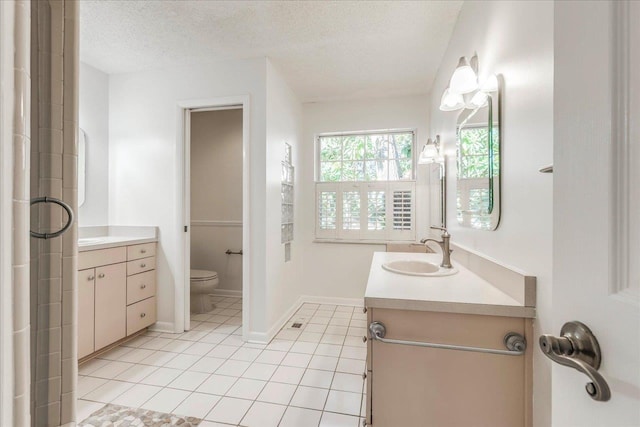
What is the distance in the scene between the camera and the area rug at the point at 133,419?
155cm

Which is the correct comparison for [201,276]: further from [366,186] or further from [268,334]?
[366,186]

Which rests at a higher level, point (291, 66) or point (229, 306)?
point (291, 66)

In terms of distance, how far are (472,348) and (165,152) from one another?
9.41 feet

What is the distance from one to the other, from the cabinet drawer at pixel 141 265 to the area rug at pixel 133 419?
1.12 meters

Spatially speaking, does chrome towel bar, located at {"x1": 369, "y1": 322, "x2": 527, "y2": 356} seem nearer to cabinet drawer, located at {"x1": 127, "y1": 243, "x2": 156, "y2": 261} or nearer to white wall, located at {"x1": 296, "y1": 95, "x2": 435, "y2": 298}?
cabinet drawer, located at {"x1": 127, "y1": 243, "x2": 156, "y2": 261}

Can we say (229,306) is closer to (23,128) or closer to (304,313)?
(304,313)

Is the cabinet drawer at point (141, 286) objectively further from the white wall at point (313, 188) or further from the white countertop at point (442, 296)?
the white countertop at point (442, 296)

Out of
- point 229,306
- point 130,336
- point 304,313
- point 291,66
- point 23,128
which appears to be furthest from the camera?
point 229,306

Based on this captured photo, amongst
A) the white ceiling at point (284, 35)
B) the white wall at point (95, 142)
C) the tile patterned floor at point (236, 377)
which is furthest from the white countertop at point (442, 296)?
the white wall at point (95, 142)

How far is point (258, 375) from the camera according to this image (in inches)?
→ 80.0

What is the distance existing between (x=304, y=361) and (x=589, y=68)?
7.58 feet

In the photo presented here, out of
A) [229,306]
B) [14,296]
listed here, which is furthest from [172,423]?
[229,306]

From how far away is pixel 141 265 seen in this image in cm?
262

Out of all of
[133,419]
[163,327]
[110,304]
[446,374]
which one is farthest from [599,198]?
[163,327]
